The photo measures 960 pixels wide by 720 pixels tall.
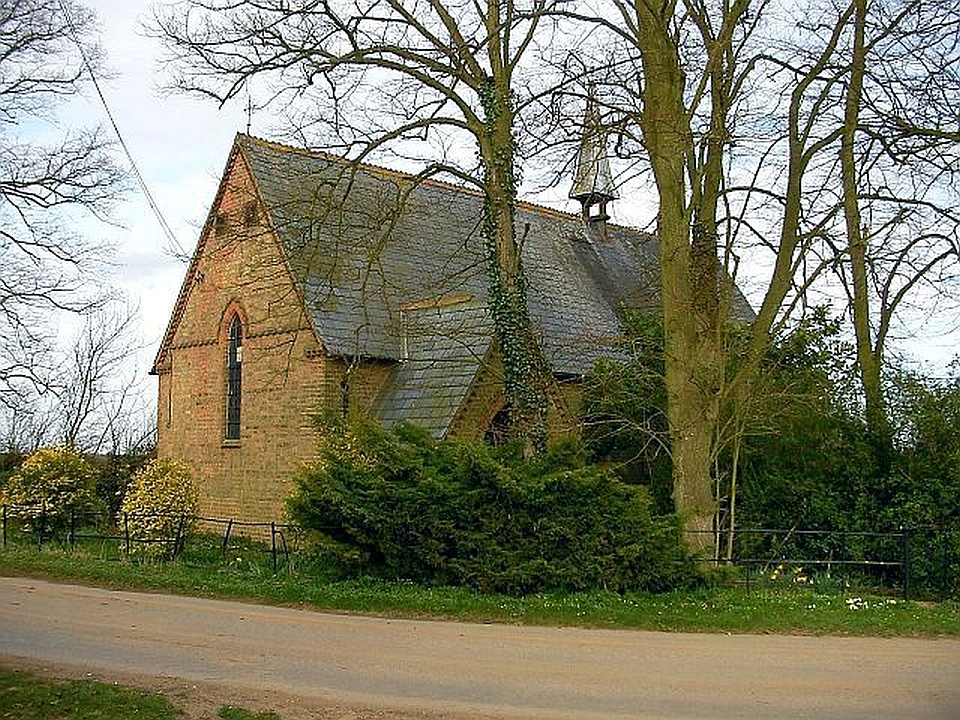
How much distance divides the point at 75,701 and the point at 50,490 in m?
16.3

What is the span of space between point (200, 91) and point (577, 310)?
1405 centimetres

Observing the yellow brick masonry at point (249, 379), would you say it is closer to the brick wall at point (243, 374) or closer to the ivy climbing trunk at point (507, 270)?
the brick wall at point (243, 374)

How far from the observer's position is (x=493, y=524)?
15.7 meters

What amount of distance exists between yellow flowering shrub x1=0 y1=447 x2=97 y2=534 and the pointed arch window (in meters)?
3.50

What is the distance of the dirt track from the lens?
934 cm

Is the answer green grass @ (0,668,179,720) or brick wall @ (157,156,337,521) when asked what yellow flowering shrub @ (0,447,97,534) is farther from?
green grass @ (0,668,179,720)

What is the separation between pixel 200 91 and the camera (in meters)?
17.4

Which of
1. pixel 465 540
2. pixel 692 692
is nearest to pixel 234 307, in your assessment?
pixel 465 540

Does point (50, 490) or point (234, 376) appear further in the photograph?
point (234, 376)

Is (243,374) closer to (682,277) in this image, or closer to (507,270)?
(507,270)

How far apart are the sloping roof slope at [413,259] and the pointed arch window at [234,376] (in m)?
3.39

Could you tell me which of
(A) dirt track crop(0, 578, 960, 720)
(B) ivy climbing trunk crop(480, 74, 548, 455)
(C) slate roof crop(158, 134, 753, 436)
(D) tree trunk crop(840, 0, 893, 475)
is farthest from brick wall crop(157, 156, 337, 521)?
(D) tree trunk crop(840, 0, 893, 475)

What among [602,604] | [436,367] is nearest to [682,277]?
[602,604]

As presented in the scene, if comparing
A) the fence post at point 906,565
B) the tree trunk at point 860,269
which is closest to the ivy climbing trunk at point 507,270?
the tree trunk at point 860,269
